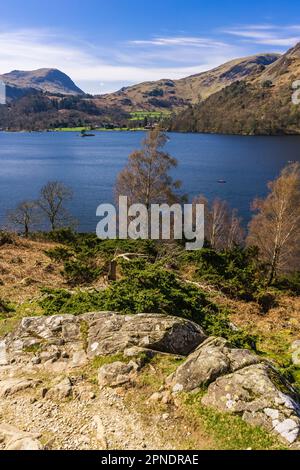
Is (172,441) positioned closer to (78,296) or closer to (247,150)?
(78,296)

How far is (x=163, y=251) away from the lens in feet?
79.8

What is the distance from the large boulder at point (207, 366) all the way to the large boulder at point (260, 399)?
20cm

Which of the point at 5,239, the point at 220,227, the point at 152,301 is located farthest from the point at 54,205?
the point at 152,301

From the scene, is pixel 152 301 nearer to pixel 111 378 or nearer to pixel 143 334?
pixel 143 334

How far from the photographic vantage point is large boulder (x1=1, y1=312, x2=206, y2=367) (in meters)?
10.3

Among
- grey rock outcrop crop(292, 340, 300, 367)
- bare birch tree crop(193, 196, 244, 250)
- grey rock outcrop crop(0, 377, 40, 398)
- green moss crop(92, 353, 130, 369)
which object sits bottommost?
bare birch tree crop(193, 196, 244, 250)

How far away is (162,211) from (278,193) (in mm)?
9818

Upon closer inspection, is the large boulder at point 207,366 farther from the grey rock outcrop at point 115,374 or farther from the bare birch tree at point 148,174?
the bare birch tree at point 148,174

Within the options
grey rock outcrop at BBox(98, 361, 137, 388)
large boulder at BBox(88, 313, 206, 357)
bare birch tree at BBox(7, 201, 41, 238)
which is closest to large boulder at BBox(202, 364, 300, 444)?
grey rock outcrop at BBox(98, 361, 137, 388)

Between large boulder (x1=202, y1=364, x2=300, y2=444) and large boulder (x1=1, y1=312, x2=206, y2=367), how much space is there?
2.33m

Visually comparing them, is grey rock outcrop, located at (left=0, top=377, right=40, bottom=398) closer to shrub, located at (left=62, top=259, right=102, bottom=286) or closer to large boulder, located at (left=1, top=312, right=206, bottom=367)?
large boulder, located at (left=1, top=312, right=206, bottom=367)

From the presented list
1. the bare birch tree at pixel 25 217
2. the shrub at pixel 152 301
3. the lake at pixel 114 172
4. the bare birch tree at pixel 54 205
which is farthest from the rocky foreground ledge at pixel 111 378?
the lake at pixel 114 172

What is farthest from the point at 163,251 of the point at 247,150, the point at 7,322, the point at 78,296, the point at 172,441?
the point at 247,150

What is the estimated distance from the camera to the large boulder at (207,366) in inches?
336
